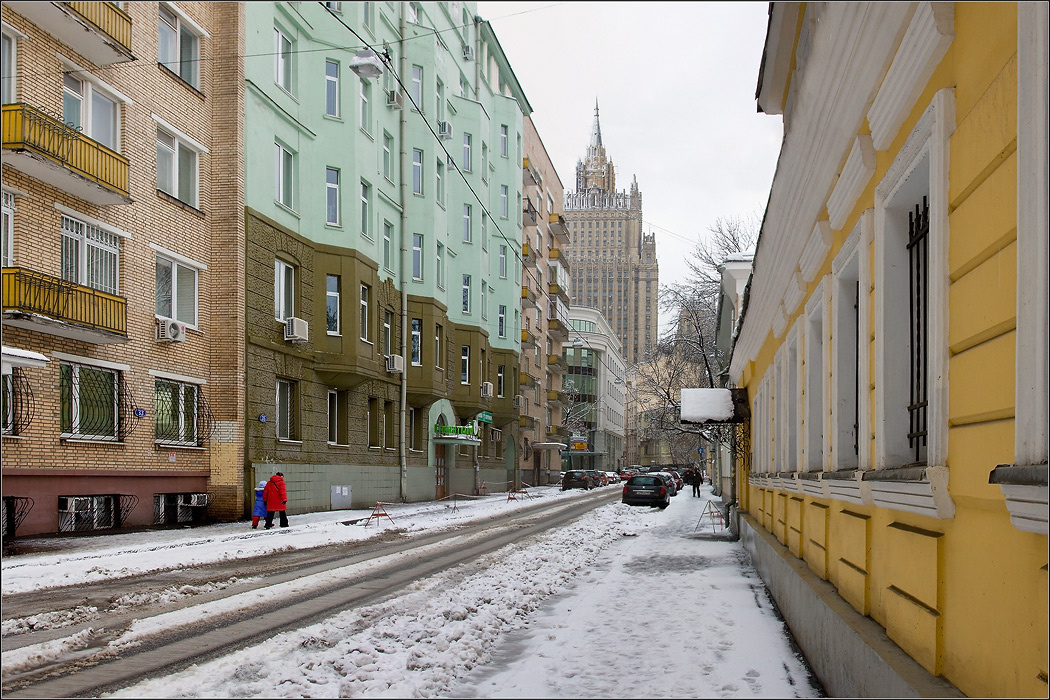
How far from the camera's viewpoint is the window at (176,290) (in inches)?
819

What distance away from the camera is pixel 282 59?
25.5m

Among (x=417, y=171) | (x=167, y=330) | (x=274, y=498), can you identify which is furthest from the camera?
(x=417, y=171)

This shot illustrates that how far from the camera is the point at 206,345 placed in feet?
73.3

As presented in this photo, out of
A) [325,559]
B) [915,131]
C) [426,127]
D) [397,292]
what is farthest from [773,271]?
[426,127]

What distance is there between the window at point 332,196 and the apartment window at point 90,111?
8.47 m

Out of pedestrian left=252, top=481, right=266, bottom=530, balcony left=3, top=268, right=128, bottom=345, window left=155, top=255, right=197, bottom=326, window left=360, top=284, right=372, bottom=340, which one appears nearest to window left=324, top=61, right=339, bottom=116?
window left=360, top=284, right=372, bottom=340

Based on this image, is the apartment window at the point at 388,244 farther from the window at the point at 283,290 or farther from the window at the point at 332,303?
the window at the point at 283,290

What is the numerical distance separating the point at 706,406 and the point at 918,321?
13.3 m

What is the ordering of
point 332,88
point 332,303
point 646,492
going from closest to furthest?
point 332,88 < point 332,303 < point 646,492

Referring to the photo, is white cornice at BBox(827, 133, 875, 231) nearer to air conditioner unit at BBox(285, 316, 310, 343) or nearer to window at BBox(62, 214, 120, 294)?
window at BBox(62, 214, 120, 294)

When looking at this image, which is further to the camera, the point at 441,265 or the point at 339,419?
the point at 441,265

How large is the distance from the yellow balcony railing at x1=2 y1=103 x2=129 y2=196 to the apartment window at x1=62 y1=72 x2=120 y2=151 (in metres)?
0.65

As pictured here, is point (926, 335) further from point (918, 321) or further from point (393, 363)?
point (393, 363)

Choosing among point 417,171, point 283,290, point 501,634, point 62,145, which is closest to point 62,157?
point 62,145
